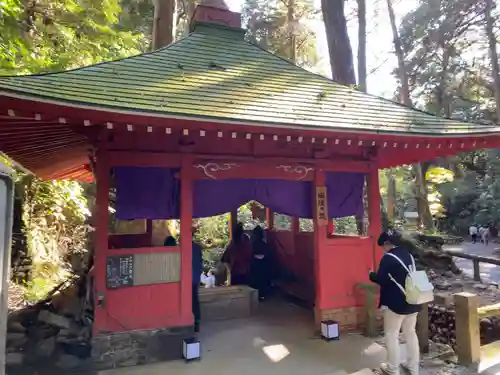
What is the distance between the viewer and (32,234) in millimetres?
9641

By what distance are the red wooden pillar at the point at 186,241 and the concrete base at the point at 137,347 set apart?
0.30 m

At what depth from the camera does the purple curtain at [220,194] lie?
18.3 ft

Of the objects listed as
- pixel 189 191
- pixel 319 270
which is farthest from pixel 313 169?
pixel 189 191

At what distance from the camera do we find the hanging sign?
21.3 ft

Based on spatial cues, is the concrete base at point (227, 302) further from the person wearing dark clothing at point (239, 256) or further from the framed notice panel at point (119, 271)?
the framed notice panel at point (119, 271)

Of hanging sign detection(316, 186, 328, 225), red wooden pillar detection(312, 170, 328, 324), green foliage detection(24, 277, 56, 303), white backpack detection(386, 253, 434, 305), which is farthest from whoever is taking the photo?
green foliage detection(24, 277, 56, 303)

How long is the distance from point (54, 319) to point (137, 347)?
167 centimetres

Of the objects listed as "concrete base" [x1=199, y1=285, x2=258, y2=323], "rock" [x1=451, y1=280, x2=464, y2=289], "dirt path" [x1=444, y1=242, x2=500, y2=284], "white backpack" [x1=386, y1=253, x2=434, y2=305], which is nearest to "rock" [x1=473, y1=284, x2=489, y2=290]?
"rock" [x1=451, y1=280, x2=464, y2=289]

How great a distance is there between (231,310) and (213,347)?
1.60m

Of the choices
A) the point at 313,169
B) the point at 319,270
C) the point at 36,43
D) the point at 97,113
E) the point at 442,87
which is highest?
the point at 442,87

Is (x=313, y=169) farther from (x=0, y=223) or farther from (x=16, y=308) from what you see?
(x=16, y=308)

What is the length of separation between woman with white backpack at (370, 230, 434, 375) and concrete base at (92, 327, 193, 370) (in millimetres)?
2820

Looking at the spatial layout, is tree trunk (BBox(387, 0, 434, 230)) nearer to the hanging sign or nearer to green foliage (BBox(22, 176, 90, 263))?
the hanging sign

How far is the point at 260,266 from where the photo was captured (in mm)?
8797
